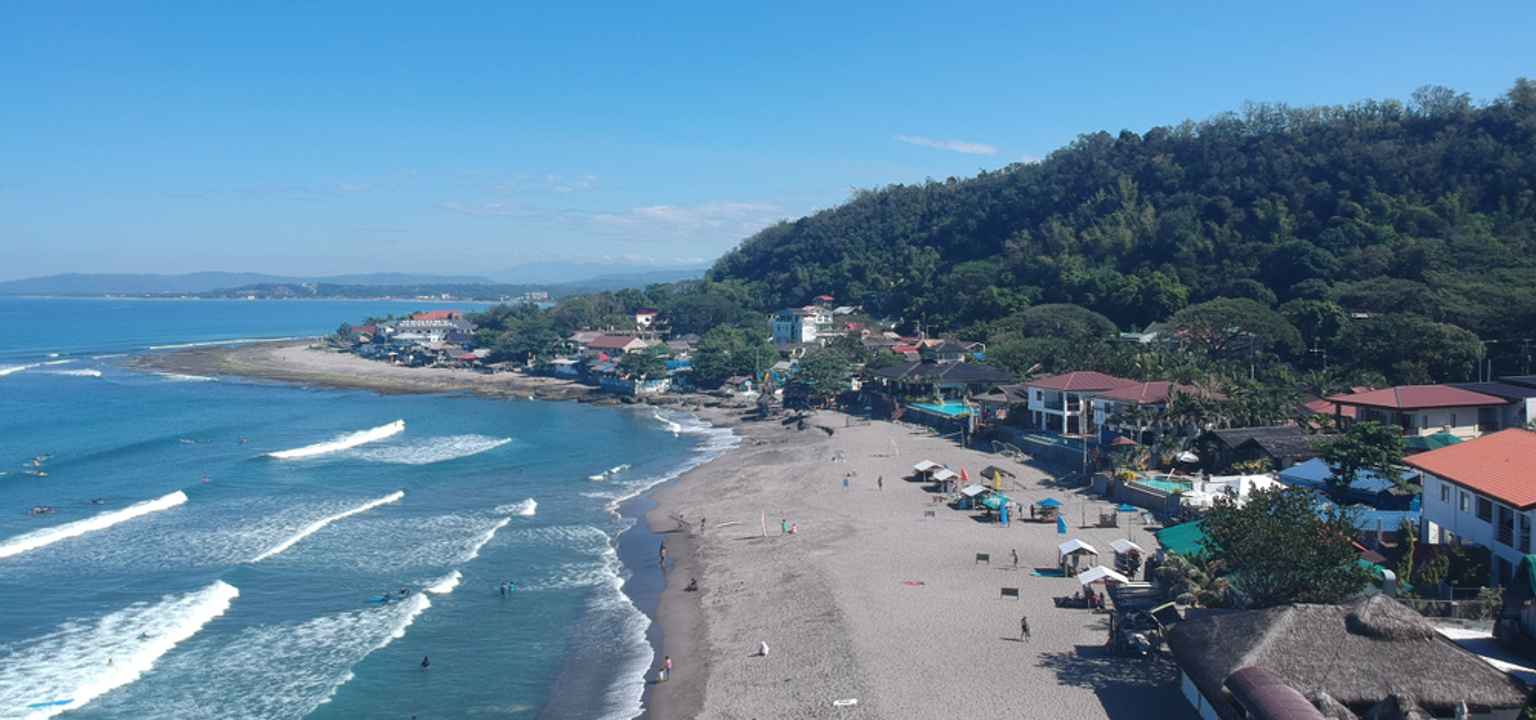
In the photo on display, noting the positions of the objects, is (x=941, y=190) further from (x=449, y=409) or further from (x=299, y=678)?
(x=299, y=678)

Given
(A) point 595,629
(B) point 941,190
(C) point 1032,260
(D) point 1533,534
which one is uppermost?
(B) point 941,190

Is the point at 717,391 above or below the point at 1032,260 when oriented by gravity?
below

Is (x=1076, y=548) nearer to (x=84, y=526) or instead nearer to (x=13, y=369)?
(x=84, y=526)

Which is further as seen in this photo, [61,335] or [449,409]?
[61,335]

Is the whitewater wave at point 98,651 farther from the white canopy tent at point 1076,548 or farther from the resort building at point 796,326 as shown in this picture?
the resort building at point 796,326

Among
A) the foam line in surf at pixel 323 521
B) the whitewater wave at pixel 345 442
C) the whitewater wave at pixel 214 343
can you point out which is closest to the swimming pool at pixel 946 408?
the foam line in surf at pixel 323 521

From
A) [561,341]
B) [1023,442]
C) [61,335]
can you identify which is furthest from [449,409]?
[61,335]
